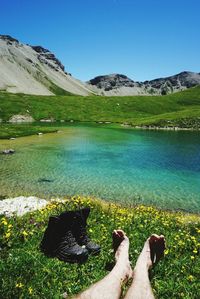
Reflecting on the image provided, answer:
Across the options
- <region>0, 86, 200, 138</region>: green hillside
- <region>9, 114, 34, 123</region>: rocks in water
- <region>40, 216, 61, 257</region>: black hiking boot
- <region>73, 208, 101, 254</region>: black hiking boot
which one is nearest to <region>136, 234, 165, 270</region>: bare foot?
<region>73, 208, 101, 254</region>: black hiking boot

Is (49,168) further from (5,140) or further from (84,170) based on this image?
(5,140)

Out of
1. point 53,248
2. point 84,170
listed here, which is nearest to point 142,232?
point 53,248

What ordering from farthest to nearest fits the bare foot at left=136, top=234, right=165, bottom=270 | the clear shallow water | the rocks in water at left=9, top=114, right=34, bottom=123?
1. the rocks in water at left=9, top=114, right=34, bottom=123
2. the clear shallow water
3. the bare foot at left=136, top=234, right=165, bottom=270

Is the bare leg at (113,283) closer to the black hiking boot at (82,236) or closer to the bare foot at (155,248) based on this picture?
the bare foot at (155,248)

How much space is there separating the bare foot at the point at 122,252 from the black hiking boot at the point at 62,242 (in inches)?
43.9

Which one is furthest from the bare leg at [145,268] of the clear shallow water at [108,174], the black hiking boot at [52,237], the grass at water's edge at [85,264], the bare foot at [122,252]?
the clear shallow water at [108,174]

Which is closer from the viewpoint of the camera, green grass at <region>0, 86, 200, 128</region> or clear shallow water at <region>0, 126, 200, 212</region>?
clear shallow water at <region>0, 126, 200, 212</region>

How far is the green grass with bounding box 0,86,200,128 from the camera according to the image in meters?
114

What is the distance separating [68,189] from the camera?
2717cm

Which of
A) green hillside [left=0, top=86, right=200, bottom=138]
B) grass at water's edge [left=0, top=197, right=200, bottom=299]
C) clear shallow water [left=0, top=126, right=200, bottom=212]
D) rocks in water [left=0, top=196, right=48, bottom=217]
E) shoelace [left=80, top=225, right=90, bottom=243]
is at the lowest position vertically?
clear shallow water [left=0, top=126, right=200, bottom=212]

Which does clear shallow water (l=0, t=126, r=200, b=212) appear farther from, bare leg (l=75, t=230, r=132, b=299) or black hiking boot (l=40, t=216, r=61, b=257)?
bare leg (l=75, t=230, r=132, b=299)

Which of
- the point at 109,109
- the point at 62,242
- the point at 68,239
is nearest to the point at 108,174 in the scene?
the point at 68,239

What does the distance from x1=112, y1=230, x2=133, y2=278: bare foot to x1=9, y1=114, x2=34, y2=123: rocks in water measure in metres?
107

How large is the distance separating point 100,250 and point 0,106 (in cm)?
12470
